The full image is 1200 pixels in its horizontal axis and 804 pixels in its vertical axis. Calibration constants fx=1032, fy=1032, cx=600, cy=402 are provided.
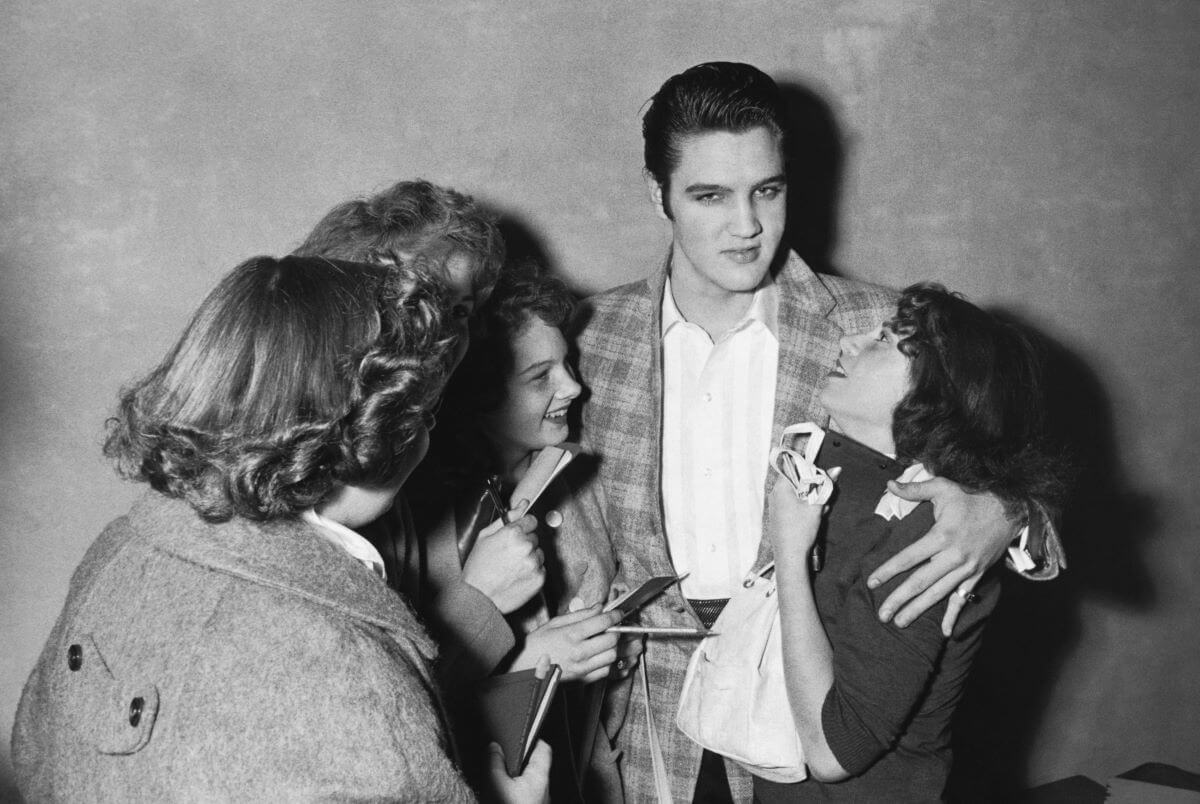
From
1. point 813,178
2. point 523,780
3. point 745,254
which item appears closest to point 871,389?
point 745,254

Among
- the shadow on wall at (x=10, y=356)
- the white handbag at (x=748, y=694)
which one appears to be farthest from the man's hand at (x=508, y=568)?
the shadow on wall at (x=10, y=356)

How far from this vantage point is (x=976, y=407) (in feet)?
6.05

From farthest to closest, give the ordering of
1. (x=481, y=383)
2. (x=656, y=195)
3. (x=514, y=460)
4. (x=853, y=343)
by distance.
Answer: (x=656, y=195)
(x=514, y=460)
(x=481, y=383)
(x=853, y=343)

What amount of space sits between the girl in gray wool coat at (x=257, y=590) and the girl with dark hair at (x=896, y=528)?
78 centimetres

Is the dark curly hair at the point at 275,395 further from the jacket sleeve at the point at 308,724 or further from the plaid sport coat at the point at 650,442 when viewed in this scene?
A: the plaid sport coat at the point at 650,442

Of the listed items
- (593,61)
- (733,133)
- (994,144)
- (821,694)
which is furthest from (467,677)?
(994,144)

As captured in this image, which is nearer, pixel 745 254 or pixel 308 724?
pixel 308 724

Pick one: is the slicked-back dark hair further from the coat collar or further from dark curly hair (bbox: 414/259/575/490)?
the coat collar

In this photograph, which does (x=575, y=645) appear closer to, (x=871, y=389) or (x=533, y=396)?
(x=533, y=396)

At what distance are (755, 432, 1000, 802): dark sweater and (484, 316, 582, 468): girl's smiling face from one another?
62 centimetres

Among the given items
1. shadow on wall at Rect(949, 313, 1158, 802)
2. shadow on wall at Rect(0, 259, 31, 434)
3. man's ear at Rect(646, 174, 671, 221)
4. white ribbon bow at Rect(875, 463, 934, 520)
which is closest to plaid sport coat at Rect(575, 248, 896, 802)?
man's ear at Rect(646, 174, 671, 221)

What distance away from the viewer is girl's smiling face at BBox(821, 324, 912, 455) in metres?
1.97

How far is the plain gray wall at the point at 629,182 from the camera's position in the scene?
2.42m

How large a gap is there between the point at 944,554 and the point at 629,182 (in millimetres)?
1473
